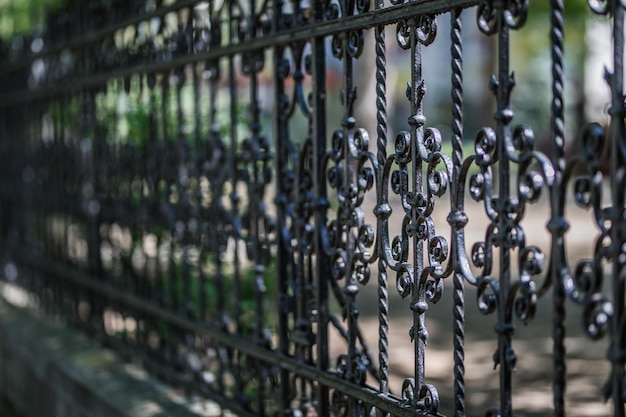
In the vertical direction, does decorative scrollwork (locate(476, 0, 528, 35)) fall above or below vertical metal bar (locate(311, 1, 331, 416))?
above

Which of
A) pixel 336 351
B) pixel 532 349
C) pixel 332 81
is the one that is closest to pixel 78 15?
pixel 336 351

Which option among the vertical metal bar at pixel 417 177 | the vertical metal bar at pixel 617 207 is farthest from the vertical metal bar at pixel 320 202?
the vertical metal bar at pixel 617 207

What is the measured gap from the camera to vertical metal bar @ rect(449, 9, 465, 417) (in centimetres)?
239

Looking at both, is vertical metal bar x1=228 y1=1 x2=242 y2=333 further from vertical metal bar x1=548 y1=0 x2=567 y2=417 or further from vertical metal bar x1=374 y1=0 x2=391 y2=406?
vertical metal bar x1=548 y1=0 x2=567 y2=417

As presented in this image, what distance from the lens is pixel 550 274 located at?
6.76ft

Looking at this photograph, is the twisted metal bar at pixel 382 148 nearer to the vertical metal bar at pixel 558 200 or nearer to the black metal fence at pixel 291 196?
the black metal fence at pixel 291 196

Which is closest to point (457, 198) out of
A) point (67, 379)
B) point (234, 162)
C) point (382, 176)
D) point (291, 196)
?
point (382, 176)

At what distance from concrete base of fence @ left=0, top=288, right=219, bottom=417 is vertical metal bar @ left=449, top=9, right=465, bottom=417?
1.85m

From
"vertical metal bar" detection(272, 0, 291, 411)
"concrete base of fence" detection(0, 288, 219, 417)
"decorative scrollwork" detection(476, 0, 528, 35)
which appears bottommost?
"concrete base of fence" detection(0, 288, 219, 417)

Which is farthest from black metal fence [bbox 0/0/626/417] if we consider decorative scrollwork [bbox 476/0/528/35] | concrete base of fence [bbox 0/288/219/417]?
concrete base of fence [bbox 0/288/219/417]

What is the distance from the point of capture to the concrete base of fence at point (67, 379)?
4.17 meters

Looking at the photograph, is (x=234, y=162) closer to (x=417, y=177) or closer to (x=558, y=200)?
(x=417, y=177)

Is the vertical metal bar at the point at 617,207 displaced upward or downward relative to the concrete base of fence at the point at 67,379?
upward

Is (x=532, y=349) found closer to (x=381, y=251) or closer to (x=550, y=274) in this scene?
(x=381, y=251)
